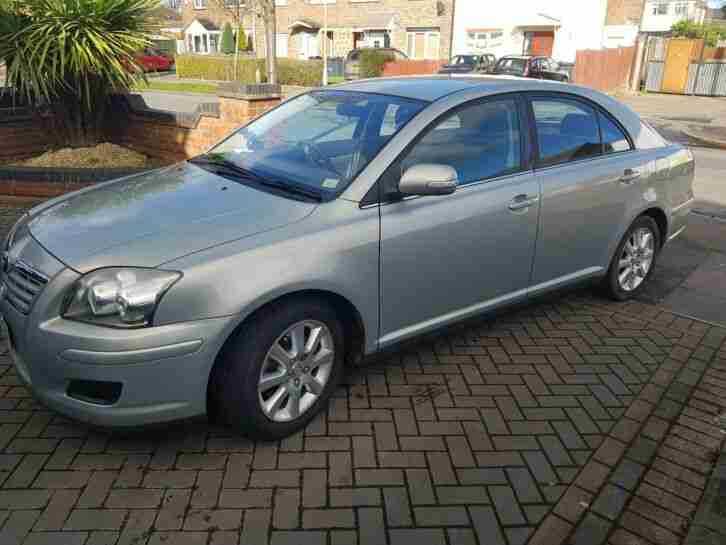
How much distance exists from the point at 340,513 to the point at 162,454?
93 centimetres

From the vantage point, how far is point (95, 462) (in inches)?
111

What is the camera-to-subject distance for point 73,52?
6598 millimetres

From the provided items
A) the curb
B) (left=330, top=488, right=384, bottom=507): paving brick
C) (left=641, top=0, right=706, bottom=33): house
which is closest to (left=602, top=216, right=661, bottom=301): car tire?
(left=330, top=488, right=384, bottom=507): paving brick

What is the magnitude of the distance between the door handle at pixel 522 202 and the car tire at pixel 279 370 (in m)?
1.33

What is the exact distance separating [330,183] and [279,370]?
999 mm

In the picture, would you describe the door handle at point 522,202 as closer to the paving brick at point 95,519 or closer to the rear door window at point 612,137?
the rear door window at point 612,137

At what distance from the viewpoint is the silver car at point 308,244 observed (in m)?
2.55

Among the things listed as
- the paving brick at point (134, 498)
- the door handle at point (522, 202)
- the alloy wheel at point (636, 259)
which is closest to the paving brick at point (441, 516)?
the paving brick at point (134, 498)

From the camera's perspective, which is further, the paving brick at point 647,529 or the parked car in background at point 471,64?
the parked car in background at point 471,64

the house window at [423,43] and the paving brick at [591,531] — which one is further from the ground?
the house window at [423,43]

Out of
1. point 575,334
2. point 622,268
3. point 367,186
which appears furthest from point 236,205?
point 622,268

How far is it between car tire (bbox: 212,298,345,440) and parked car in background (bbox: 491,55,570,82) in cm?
2243

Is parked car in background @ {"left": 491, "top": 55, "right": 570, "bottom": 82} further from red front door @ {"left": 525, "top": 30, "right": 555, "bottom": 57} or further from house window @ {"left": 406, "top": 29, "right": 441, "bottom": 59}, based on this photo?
house window @ {"left": 406, "top": 29, "right": 441, "bottom": 59}

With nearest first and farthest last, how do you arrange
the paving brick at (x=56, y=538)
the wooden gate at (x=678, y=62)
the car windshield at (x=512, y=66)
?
the paving brick at (x=56, y=538) < the car windshield at (x=512, y=66) < the wooden gate at (x=678, y=62)
